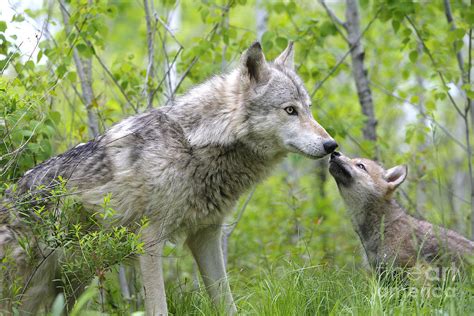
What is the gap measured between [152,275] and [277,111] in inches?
62.8

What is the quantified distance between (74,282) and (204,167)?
1453 mm

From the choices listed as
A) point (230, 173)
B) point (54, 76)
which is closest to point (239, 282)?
point (230, 173)

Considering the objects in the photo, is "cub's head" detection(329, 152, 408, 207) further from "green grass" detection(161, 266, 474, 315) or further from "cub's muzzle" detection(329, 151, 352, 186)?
"green grass" detection(161, 266, 474, 315)

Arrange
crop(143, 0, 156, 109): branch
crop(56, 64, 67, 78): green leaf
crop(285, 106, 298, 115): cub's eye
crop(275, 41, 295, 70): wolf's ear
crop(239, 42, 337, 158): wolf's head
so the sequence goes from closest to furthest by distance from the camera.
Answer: crop(239, 42, 337, 158): wolf's head
crop(285, 106, 298, 115): cub's eye
crop(275, 41, 295, 70): wolf's ear
crop(56, 64, 67, 78): green leaf
crop(143, 0, 156, 109): branch

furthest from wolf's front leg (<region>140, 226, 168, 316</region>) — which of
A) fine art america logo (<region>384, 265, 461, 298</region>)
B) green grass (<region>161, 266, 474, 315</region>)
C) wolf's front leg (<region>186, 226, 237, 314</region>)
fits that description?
fine art america logo (<region>384, 265, 461, 298</region>)

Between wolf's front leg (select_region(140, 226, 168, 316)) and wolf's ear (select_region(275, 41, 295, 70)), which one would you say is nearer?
wolf's front leg (select_region(140, 226, 168, 316))

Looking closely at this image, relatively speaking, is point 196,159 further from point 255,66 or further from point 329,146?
point 329,146

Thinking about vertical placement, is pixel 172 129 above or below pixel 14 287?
above

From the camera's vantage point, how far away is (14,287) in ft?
14.3

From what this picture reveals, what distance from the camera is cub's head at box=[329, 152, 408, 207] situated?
18.9 feet

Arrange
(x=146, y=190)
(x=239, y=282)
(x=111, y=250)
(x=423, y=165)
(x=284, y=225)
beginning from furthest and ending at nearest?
1. (x=284, y=225)
2. (x=423, y=165)
3. (x=239, y=282)
4. (x=146, y=190)
5. (x=111, y=250)

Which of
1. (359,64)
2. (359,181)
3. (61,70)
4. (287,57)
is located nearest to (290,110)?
(287,57)

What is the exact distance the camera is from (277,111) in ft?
16.7

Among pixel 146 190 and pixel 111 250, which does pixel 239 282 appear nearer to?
pixel 146 190
